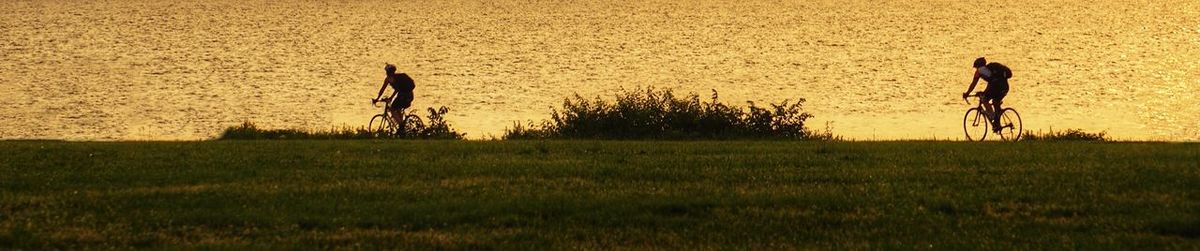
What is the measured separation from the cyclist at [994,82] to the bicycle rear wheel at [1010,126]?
0.65 ft

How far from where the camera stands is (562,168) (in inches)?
535

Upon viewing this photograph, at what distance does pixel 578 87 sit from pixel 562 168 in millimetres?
21017

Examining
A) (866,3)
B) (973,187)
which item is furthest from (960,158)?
(866,3)

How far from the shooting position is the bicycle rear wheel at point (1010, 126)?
22.2 meters

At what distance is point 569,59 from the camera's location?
38781 mm

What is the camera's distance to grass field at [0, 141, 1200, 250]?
9445mm

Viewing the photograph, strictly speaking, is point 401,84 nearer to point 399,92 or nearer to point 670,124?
point 399,92

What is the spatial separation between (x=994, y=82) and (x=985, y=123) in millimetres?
1331

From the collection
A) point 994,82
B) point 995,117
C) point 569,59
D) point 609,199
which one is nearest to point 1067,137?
point 994,82

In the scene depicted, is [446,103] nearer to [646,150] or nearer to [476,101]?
[476,101]

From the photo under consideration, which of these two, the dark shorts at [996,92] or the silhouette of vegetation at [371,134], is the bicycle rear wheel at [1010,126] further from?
the silhouette of vegetation at [371,134]

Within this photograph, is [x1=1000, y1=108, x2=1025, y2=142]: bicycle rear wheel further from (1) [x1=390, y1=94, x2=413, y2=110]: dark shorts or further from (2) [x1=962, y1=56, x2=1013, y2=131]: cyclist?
(1) [x1=390, y1=94, x2=413, y2=110]: dark shorts

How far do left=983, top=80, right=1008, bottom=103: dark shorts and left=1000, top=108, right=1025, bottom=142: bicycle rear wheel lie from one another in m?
0.52

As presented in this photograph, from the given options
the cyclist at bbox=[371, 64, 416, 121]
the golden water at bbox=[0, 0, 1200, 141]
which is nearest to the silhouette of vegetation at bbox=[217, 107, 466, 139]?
the cyclist at bbox=[371, 64, 416, 121]
